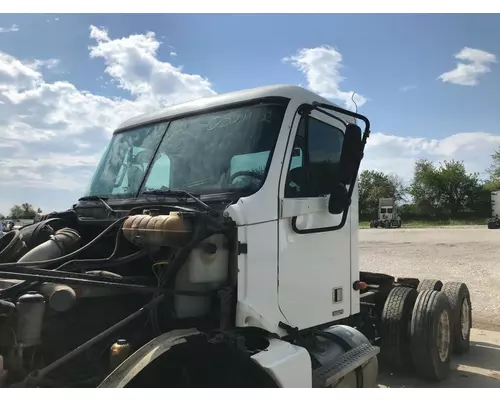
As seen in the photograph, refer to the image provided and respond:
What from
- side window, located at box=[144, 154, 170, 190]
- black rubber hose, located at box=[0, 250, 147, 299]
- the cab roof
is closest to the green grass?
the cab roof

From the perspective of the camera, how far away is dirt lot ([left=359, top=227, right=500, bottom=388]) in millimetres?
5816

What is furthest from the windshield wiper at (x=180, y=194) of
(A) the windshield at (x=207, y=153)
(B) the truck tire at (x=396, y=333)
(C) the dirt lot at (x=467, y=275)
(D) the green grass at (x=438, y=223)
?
(D) the green grass at (x=438, y=223)

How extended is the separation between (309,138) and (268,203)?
2.38 feet

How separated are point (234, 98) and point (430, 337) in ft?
11.2

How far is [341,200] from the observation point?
12.8 feet

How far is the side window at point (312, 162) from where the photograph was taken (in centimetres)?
381

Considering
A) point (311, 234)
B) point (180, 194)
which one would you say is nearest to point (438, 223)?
point (311, 234)

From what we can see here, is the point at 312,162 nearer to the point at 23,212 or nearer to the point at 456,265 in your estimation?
the point at 23,212

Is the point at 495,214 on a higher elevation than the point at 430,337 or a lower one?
higher

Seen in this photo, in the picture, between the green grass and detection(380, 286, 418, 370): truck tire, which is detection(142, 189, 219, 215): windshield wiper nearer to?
detection(380, 286, 418, 370): truck tire

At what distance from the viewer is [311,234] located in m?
3.96

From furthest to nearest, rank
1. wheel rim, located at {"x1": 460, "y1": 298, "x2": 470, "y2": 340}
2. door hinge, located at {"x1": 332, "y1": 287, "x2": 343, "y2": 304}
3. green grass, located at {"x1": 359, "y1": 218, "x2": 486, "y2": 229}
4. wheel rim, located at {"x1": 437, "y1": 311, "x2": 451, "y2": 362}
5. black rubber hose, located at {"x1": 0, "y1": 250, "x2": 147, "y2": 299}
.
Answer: green grass, located at {"x1": 359, "y1": 218, "x2": 486, "y2": 229} < wheel rim, located at {"x1": 460, "y1": 298, "x2": 470, "y2": 340} < wheel rim, located at {"x1": 437, "y1": 311, "x2": 451, "y2": 362} < door hinge, located at {"x1": 332, "y1": 287, "x2": 343, "y2": 304} < black rubber hose, located at {"x1": 0, "y1": 250, "x2": 147, "y2": 299}

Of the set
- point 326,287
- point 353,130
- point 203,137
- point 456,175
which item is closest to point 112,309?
point 203,137

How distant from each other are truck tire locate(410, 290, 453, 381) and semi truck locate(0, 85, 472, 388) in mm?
1355
